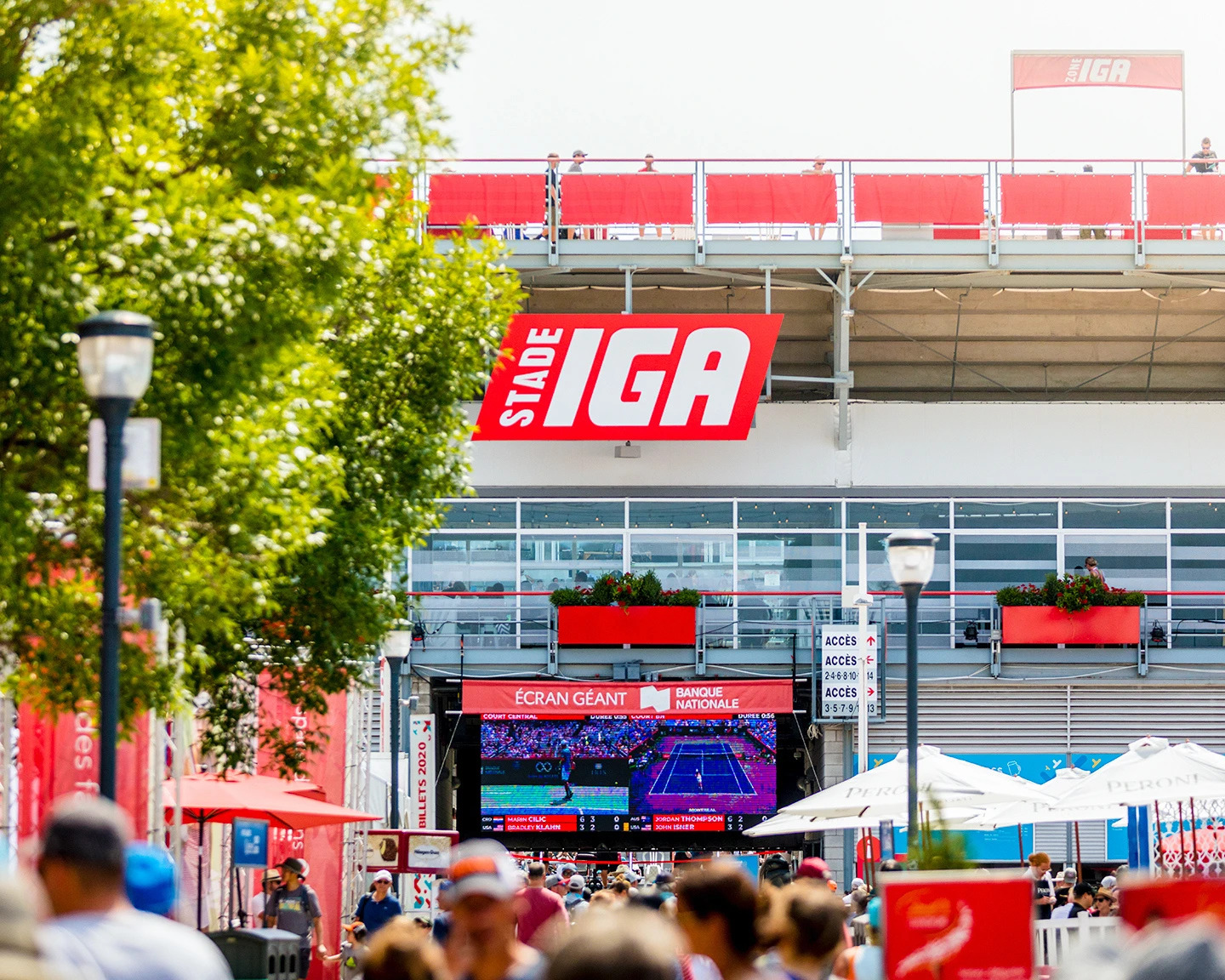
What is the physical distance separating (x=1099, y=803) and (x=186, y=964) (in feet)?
39.9

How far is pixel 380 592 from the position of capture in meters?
13.9

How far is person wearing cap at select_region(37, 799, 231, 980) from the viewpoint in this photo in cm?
391

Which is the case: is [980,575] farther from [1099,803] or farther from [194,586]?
[194,586]

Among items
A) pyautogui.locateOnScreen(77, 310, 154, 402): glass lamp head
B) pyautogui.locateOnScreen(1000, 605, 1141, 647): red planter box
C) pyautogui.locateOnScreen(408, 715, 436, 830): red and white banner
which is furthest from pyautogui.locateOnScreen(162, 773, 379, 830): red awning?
pyautogui.locateOnScreen(1000, 605, 1141, 647): red planter box

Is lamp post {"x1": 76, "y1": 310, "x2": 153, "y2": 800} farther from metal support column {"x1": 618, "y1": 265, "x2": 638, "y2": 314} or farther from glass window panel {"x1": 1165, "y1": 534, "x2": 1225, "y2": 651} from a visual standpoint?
glass window panel {"x1": 1165, "y1": 534, "x2": 1225, "y2": 651}

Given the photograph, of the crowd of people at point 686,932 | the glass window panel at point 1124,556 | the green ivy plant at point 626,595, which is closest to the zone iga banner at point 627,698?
the green ivy plant at point 626,595

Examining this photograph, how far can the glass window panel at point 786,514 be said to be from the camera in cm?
2806

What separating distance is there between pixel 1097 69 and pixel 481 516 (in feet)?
42.7

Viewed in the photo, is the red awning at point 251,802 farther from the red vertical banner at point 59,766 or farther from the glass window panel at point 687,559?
the glass window panel at point 687,559

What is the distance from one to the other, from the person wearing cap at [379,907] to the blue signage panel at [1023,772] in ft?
40.2

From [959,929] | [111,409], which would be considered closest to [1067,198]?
[111,409]

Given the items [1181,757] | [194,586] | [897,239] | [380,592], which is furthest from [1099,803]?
[897,239]

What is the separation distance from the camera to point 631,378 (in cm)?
2691

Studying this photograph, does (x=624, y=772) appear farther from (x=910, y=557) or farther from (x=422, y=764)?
(x=910, y=557)
